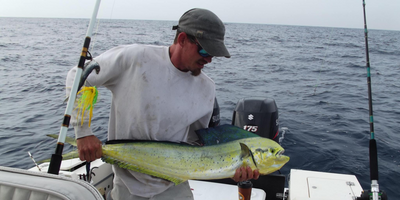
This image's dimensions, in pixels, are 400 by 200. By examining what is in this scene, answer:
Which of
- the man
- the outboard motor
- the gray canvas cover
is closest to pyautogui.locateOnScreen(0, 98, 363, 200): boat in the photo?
the outboard motor

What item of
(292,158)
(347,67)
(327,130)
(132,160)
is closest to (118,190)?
(132,160)

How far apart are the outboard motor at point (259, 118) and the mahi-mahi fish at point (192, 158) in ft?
8.30

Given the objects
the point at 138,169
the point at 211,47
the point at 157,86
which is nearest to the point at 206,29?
the point at 211,47

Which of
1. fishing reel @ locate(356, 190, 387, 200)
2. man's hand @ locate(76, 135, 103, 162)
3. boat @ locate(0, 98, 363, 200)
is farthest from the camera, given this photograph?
boat @ locate(0, 98, 363, 200)

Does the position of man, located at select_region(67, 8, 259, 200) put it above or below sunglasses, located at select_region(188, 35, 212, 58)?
below

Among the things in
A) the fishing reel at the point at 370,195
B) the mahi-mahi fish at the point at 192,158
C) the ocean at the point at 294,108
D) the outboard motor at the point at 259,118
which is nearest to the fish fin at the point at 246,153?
the mahi-mahi fish at the point at 192,158

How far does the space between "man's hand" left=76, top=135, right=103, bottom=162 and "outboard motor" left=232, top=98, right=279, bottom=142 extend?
3.19 meters

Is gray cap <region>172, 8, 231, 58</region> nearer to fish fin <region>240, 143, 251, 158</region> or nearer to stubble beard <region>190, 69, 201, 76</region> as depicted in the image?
stubble beard <region>190, 69, 201, 76</region>

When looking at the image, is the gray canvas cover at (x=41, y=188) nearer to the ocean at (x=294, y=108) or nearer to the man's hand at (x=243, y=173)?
the man's hand at (x=243, y=173)

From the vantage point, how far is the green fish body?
195cm

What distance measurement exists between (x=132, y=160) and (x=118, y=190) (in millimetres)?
323

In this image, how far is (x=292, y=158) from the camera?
20.4ft

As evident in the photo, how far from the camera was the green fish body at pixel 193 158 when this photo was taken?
6.40ft

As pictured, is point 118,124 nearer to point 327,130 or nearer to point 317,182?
point 317,182
